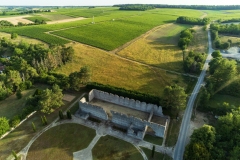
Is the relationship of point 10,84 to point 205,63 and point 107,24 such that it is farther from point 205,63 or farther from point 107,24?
point 107,24

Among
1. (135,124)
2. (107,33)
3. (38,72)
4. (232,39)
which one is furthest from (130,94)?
(232,39)

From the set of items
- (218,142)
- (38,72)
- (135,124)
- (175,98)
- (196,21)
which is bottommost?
(135,124)

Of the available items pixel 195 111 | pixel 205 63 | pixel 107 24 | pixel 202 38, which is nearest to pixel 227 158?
pixel 195 111

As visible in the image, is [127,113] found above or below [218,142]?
below

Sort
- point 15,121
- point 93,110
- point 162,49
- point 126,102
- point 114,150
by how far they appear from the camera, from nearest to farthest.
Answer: point 114,150 → point 15,121 → point 93,110 → point 126,102 → point 162,49

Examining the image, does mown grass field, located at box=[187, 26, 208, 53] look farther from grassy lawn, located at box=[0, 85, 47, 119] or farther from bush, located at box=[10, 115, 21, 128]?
bush, located at box=[10, 115, 21, 128]

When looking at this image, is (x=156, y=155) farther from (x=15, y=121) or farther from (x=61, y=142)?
(x=15, y=121)
